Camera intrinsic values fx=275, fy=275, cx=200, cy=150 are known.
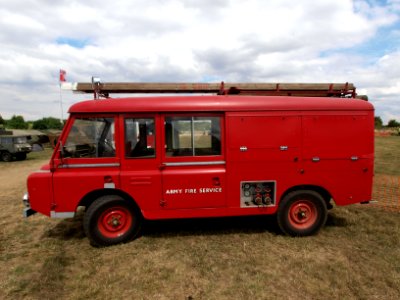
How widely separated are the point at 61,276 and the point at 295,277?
11.2 feet

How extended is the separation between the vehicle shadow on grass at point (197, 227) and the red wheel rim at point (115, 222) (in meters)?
0.53

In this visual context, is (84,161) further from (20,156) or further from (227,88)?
(20,156)

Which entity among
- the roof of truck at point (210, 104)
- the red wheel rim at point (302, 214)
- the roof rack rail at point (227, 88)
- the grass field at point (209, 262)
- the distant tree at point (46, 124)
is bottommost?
the grass field at point (209, 262)

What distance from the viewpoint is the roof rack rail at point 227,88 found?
5.57 m

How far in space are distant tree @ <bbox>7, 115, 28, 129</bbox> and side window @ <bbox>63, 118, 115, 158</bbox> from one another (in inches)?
3133

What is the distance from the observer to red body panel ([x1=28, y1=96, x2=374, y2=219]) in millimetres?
4832

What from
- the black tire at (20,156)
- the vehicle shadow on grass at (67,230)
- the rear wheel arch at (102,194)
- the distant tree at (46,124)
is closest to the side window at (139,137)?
the rear wheel arch at (102,194)

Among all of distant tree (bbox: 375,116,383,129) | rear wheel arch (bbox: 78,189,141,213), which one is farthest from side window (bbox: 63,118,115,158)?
distant tree (bbox: 375,116,383,129)

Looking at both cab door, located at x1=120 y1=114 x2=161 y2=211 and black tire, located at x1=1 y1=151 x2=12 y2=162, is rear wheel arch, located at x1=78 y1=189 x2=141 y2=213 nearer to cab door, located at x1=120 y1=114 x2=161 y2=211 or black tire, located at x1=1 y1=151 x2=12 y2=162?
cab door, located at x1=120 y1=114 x2=161 y2=211

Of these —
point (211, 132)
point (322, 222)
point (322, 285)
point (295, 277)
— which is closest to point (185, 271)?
point (295, 277)

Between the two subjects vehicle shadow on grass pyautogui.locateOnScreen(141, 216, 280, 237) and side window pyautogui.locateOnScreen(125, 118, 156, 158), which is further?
vehicle shadow on grass pyautogui.locateOnScreen(141, 216, 280, 237)

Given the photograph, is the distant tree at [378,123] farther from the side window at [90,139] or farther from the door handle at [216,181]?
the side window at [90,139]

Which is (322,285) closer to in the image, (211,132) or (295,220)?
(295,220)

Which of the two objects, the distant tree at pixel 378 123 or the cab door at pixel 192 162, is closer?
the cab door at pixel 192 162
